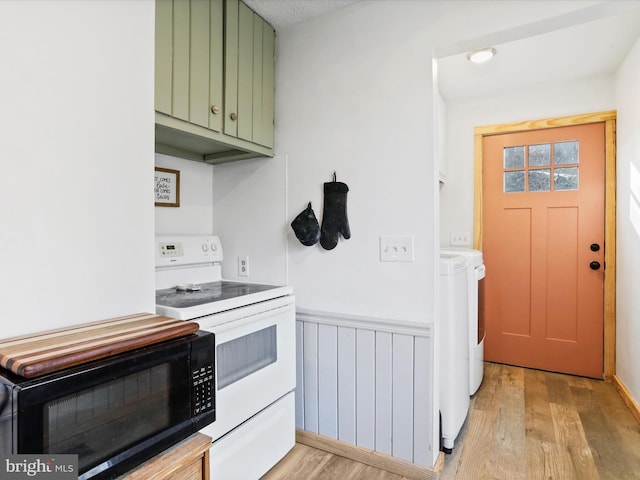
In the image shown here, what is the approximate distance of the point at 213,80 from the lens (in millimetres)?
1700

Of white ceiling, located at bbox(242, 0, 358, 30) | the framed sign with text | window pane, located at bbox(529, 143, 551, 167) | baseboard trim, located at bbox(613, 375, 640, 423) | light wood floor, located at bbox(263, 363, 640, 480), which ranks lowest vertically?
light wood floor, located at bbox(263, 363, 640, 480)

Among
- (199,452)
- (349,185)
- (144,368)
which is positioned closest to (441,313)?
(349,185)

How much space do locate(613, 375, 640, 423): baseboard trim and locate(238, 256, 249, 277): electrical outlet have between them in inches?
96.7

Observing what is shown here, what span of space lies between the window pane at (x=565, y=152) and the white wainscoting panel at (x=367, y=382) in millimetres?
2091

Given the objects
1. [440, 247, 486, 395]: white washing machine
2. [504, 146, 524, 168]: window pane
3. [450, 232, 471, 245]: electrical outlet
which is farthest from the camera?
[450, 232, 471, 245]: electrical outlet

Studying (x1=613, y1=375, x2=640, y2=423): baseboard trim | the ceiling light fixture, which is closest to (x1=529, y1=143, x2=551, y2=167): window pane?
the ceiling light fixture

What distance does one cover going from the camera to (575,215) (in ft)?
9.33

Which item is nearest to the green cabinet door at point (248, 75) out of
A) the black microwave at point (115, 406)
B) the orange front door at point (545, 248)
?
the black microwave at point (115, 406)

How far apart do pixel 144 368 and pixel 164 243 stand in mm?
1095

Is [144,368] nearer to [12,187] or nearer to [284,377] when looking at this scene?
[12,187]

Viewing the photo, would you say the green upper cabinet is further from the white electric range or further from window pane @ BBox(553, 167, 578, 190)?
window pane @ BBox(553, 167, 578, 190)

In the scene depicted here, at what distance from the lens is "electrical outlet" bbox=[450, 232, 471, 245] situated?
10.5 ft

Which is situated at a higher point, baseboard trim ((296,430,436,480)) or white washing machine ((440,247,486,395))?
white washing machine ((440,247,486,395))

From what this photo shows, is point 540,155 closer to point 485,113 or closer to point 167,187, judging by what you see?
point 485,113
